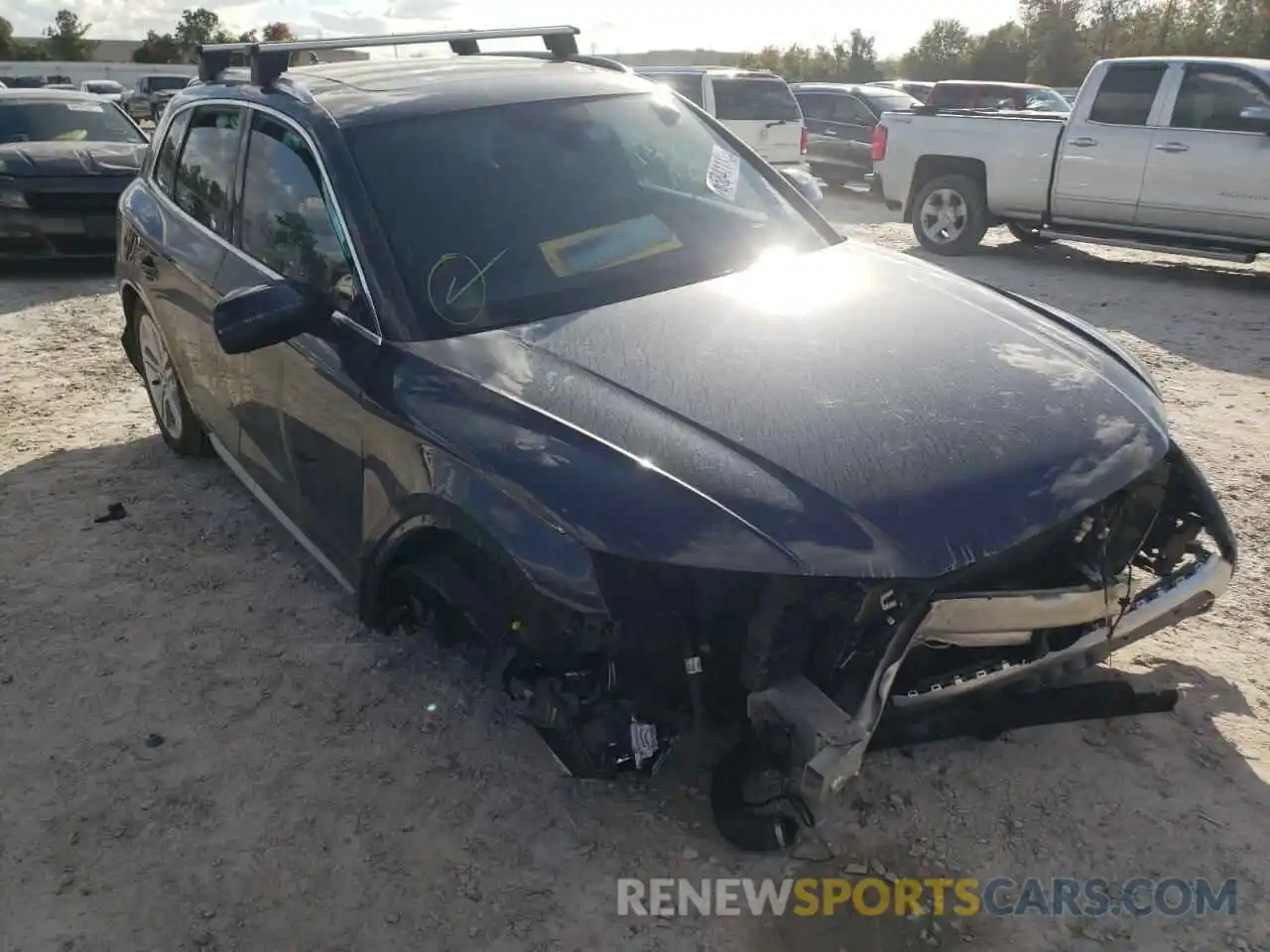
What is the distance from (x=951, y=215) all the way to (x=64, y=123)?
8.65 metres

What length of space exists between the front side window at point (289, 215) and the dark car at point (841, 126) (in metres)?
12.6

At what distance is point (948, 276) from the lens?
11.4ft

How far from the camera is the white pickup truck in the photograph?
8.51m

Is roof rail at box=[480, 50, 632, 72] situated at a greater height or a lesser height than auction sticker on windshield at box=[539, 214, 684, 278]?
greater

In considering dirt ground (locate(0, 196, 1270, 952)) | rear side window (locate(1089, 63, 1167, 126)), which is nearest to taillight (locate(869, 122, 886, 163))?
rear side window (locate(1089, 63, 1167, 126))

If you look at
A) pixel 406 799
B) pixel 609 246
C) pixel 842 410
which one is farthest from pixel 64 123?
pixel 842 410

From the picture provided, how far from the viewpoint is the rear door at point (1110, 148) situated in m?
8.99

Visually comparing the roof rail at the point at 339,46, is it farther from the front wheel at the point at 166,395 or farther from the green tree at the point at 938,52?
the green tree at the point at 938,52

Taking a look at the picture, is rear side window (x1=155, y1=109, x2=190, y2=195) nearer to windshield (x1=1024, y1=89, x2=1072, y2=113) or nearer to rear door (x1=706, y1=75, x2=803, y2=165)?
rear door (x1=706, y1=75, x2=803, y2=165)

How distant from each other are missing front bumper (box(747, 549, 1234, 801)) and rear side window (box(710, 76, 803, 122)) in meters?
11.4

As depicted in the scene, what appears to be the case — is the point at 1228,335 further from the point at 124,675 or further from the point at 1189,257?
the point at 124,675

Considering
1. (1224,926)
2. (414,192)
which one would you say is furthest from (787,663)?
(414,192)

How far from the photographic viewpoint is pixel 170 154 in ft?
14.6

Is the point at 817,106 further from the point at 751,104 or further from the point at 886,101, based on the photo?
the point at 751,104
